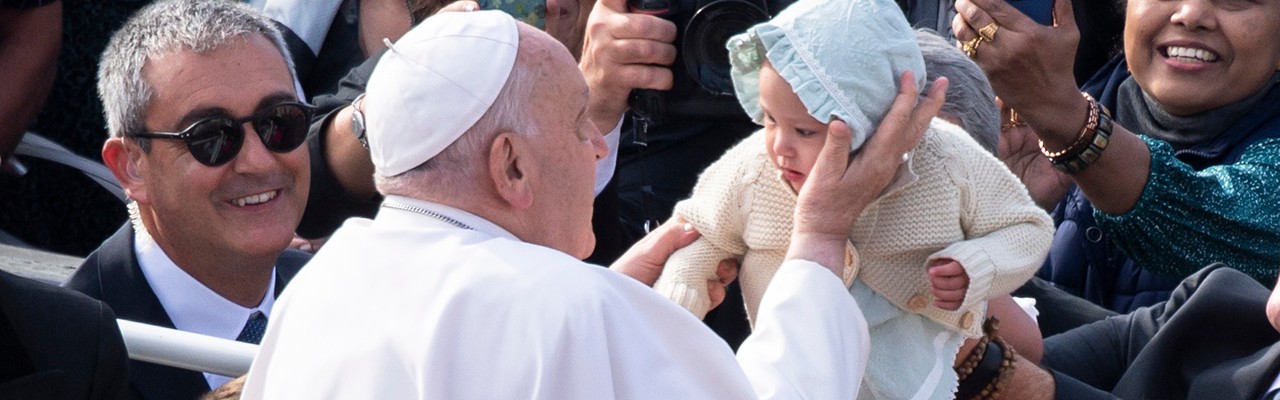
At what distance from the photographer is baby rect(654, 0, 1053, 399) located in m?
2.81

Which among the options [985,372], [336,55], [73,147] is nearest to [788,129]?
[985,372]

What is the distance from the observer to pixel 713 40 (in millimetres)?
3510

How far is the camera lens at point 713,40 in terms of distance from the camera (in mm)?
3455

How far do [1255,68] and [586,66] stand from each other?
159cm

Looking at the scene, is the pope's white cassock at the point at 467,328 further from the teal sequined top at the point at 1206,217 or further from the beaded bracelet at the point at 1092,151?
the teal sequined top at the point at 1206,217

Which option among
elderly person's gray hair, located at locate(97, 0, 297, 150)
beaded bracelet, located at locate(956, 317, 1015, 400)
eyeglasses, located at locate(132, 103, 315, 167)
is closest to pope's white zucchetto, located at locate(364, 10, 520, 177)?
eyeglasses, located at locate(132, 103, 315, 167)

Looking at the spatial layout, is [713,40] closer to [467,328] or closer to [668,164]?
[668,164]

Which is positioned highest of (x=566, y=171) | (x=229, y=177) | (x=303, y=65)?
(x=566, y=171)

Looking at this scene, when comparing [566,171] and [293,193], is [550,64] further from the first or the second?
[293,193]

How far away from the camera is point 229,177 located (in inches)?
131

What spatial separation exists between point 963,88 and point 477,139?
50.1 inches

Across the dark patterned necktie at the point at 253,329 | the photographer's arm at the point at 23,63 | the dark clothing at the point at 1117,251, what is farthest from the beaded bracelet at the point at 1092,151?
the photographer's arm at the point at 23,63

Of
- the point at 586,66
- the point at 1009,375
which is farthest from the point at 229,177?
the point at 1009,375

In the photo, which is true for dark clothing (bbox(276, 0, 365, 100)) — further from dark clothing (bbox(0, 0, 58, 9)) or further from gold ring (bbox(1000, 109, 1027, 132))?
gold ring (bbox(1000, 109, 1027, 132))
